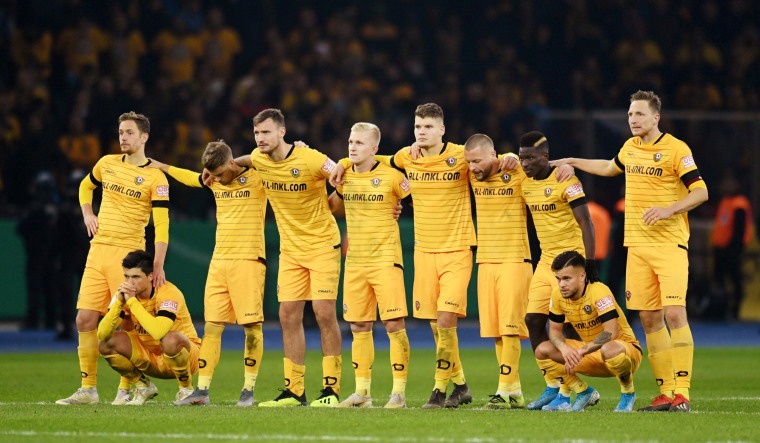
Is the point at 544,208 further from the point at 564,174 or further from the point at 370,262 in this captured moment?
the point at 370,262

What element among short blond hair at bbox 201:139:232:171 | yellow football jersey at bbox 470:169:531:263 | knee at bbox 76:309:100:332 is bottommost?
knee at bbox 76:309:100:332

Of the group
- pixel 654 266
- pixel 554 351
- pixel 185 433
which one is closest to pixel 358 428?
pixel 185 433

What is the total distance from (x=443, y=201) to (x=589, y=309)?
1.56 metres

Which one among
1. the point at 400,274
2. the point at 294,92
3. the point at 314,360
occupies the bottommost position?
the point at 314,360

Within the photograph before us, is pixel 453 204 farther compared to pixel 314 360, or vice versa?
pixel 314 360

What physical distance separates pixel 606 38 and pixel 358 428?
1982cm

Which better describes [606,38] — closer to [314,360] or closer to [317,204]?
[314,360]

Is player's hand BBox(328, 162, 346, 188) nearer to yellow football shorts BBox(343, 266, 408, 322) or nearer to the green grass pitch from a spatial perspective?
yellow football shorts BBox(343, 266, 408, 322)

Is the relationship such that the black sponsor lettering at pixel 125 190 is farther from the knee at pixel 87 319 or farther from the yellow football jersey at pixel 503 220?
the yellow football jersey at pixel 503 220

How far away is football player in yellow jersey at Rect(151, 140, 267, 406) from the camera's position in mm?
11820

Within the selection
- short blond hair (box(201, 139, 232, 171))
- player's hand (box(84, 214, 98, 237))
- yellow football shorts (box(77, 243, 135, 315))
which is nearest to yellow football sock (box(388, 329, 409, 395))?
short blond hair (box(201, 139, 232, 171))

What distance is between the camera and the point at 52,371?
15359 mm

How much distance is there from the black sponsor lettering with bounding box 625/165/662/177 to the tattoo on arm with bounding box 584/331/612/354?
55.8 inches

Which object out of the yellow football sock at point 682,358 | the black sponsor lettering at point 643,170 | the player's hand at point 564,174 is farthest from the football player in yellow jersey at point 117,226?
the yellow football sock at point 682,358
